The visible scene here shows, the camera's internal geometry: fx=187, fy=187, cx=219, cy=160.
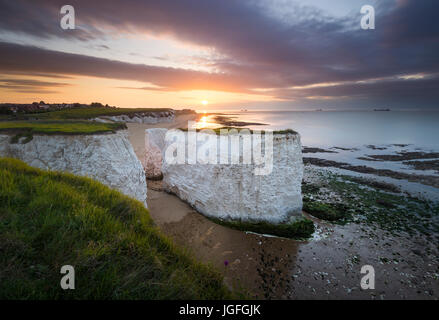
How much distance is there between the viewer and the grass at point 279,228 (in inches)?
449

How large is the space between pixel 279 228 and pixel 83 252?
1069cm

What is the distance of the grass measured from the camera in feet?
37.4

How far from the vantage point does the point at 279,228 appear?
11.5 m

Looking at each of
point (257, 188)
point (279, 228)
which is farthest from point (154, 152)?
point (279, 228)

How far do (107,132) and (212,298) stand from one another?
914 centimetres

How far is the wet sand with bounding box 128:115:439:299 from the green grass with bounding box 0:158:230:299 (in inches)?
135

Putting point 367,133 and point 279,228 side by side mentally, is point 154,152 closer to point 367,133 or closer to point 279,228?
point 279,228

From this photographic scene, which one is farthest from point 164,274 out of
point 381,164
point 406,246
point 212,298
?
point 381,164

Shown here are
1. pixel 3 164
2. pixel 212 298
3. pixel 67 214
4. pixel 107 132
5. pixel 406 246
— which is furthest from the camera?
pixel 406 246

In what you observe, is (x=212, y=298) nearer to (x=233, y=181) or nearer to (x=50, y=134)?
(x=233, y=181)

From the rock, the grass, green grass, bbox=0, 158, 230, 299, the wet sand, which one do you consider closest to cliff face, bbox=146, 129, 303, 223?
the grass

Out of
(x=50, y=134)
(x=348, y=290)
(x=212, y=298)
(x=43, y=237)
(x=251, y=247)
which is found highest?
(x=50, y=134)

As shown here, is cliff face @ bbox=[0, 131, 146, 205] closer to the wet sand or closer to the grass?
the wet sand

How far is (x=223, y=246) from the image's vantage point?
33.3 feet
